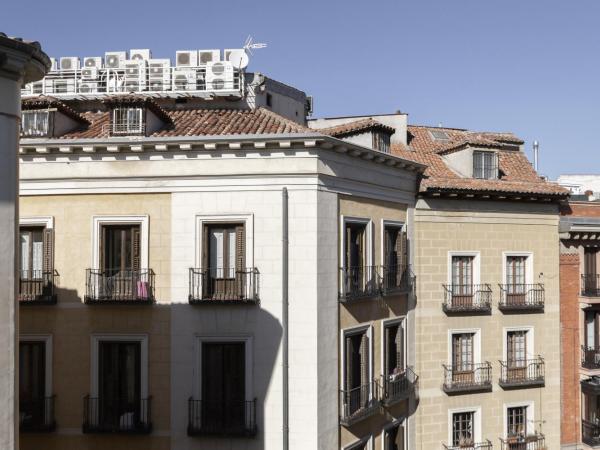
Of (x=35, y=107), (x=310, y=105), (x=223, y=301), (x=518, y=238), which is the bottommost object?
(x=223, y=301)

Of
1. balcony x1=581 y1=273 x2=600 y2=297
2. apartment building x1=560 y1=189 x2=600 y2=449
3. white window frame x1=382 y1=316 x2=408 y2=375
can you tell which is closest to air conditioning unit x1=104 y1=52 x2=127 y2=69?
white window frame x1=382 y1=316 x2=408 y2=375

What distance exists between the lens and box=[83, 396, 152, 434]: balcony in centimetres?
1677

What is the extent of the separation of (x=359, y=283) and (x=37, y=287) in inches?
345

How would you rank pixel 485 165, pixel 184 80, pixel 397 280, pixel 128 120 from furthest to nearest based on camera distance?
pixel 184 80 → pixel 485 165 → pixel 397 280 → pixel 128 120

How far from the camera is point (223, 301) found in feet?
54.4

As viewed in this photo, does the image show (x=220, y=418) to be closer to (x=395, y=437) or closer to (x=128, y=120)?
(x=395, y=437)

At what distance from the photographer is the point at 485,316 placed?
912 inches

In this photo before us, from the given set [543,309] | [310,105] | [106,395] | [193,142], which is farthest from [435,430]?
Result: [310,105]

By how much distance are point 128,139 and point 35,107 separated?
119 inches

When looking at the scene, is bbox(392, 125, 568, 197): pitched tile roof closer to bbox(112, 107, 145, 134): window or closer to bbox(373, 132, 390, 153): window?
bbox(373, 132, 390, 153): window

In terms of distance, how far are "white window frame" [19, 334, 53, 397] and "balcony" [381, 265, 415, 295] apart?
9.50 meters

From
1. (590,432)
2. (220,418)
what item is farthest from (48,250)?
(590,432)

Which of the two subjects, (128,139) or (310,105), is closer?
(128,139)

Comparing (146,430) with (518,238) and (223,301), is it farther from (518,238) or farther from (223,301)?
(518,238)
